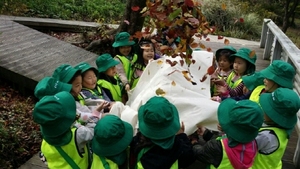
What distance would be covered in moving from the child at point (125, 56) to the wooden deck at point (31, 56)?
153 centimetres

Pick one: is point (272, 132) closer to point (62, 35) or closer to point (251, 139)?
point (251, 139)

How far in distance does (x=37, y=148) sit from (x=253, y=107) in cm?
267

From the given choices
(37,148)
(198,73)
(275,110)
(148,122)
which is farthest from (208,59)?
(37,148)

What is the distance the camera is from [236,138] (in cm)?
222

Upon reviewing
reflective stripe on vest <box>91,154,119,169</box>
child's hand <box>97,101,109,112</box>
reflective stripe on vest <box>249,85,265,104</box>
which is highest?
child's hand <box>97,101,109,112</box>

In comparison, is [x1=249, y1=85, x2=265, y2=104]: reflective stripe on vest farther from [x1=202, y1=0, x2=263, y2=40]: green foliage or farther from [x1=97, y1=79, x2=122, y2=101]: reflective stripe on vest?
[x1=202, y1=0, x2=263, y2=40]: green foliage

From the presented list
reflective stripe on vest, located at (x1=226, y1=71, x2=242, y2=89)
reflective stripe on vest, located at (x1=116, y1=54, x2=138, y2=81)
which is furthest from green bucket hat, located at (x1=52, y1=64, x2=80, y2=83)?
reflective stripe on vest, located at (x1=226, y1=71, x2=242, y2=89)

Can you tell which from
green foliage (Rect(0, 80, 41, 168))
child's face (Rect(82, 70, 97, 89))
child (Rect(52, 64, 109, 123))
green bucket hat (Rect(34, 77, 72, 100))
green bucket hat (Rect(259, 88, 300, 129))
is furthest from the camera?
green foliage (Rect(0, 80, 41, 168))

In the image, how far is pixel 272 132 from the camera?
95.3 inches

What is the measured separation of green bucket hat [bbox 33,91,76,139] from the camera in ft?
6.97

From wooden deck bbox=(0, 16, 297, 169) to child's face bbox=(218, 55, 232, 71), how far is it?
3.90 ft

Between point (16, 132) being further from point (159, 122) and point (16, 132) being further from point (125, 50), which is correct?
point (159, 122)

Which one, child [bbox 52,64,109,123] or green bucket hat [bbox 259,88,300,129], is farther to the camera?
child [bbox 52,64,109,123]

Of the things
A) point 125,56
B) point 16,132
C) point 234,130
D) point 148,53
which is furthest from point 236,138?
point 16,132
